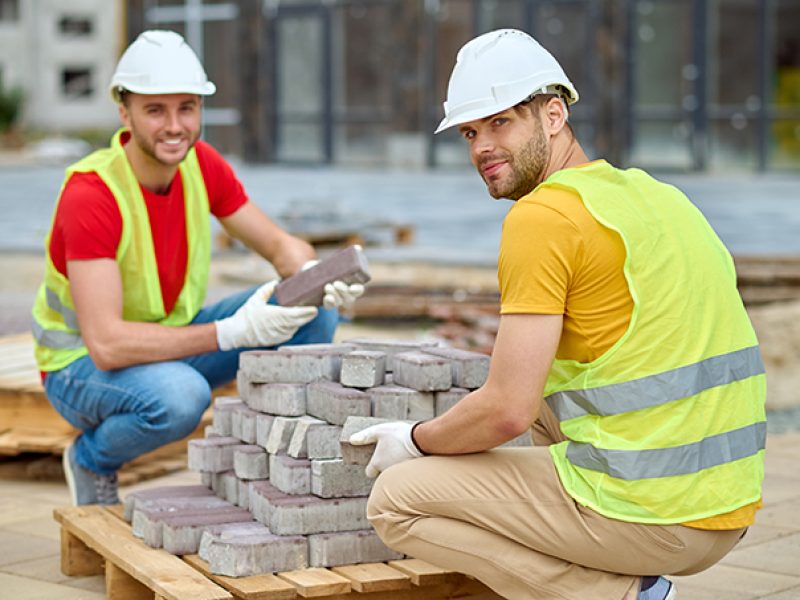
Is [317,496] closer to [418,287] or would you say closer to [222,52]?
[418,287]

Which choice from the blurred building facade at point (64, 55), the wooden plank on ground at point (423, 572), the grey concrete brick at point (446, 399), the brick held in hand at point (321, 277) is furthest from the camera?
the blurred building facade at point (64, 55)

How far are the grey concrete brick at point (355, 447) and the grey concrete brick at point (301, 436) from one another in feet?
0.34

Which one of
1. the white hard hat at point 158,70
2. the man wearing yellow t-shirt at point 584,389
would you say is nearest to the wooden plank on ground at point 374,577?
the man wearing yellow t-shirt at point 584,389

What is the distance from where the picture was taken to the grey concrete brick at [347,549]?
3432mm

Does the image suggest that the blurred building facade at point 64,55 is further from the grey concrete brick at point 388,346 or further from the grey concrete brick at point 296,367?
the grey concrete brick at point 296,367

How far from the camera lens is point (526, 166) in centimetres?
303

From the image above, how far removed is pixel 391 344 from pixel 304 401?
14.2 inches

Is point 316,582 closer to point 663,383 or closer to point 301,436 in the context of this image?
point 301,436

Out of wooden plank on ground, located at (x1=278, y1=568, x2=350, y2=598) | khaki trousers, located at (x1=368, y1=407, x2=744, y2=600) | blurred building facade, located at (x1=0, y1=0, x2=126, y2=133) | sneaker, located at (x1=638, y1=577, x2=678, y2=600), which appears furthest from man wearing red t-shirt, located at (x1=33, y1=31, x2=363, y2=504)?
blurred building facade, located at (x1=0, y1=0, x2=126, y2=133)

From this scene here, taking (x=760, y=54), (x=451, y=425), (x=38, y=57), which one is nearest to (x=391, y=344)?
(x=451, y=425)

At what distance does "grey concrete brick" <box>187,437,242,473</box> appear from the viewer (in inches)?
151

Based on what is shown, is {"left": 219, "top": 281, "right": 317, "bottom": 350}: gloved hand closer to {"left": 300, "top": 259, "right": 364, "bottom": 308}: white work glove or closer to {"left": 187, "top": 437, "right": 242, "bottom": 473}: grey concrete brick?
{"left": 300, "top": 259, "right": 364, "bottom": 308}: white work glove

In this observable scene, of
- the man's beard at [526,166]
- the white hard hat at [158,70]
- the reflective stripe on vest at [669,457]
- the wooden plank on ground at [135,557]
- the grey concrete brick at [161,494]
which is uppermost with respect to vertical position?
the white hard hat at [158,70]

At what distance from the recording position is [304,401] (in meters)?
3.63
